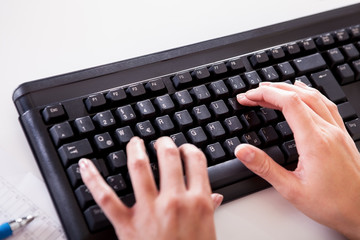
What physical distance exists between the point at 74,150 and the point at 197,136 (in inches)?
6.9

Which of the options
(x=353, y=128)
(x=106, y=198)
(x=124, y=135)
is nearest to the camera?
(x=106, y=198)

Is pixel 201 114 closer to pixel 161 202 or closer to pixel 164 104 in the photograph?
pixel 164 104

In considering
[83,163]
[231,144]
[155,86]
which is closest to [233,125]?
[231,144]

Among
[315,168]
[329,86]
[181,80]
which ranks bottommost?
[315,168]

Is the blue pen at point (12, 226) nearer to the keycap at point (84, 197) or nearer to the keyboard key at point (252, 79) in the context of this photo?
the keycap at point (84, 197)

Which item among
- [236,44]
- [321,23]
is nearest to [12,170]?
[236,44]

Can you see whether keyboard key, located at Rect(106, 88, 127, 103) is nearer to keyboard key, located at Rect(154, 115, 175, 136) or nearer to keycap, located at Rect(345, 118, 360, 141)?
keyboard key, located at Rect(154, 115, 175, 136)

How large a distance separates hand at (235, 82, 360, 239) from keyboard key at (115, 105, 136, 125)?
0.16m

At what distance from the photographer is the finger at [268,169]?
0.64 m

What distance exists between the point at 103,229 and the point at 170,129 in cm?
17

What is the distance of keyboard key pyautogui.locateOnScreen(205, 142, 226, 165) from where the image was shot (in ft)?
2.15

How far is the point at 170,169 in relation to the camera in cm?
55

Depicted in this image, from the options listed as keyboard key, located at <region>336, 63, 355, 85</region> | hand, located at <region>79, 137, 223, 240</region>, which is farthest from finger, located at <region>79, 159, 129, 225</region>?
keyboard key, located at <region>336, 63, 355, 85</region>

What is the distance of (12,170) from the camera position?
62 centimetres
